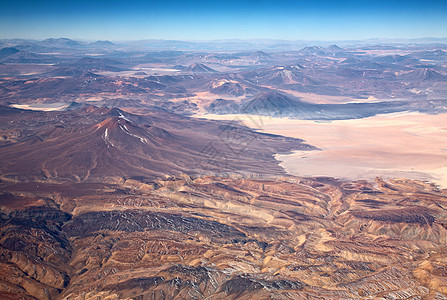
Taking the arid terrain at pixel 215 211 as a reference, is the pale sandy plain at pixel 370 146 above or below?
below

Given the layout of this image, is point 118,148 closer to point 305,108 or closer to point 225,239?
point 225,239

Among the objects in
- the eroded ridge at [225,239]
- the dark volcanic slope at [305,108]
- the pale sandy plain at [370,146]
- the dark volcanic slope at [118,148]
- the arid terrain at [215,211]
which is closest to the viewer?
the eroded ridge at [225,239]

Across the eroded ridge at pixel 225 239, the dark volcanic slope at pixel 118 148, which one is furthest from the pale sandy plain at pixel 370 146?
the dark volcanic slope at pixel 118 148

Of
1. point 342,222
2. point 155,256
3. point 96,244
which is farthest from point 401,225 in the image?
point 96,244

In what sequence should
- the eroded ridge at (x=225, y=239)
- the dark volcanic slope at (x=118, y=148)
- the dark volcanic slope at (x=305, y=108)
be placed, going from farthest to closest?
1. the dark volcanic slope at (x=305, y=108)
2. the dark volcanic slope at (x=118, y=148)
3. the eroded ridge at (x=225, y=239)

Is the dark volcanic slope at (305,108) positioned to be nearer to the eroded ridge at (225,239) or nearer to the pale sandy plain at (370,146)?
the pale sandy plain at (370,146)

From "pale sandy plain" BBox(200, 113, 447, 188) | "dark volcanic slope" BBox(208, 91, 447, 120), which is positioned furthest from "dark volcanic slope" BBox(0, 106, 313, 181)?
"dark volcanic slope" BBox(208, 91, 447, 120)
